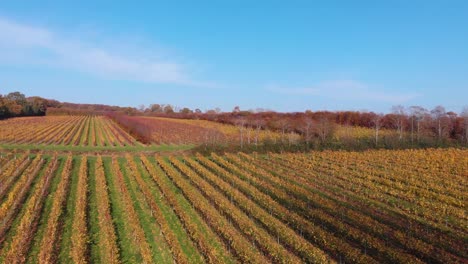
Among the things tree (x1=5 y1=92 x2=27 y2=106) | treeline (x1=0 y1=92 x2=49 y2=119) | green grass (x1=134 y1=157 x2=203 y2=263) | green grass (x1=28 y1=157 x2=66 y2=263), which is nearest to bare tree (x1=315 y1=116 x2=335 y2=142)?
green grass (x1=134 y1=157 x2=203 y2=263)

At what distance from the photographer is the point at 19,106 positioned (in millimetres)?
105875

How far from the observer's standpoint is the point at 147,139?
184 ft

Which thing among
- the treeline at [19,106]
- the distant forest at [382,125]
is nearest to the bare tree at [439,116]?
the distant forest at [382,125]

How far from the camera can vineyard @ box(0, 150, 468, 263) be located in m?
14.9

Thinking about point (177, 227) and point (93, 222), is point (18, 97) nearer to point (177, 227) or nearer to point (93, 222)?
point (93, 222)

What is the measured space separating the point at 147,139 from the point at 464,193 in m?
44.1

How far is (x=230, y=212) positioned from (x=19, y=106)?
109m

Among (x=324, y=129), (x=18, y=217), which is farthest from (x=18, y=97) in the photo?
(x=18, y=217)

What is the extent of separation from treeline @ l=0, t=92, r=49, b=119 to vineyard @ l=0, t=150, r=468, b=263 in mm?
77848

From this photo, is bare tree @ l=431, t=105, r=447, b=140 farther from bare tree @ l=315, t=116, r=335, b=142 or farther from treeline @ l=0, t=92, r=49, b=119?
treeline @ l=0, t=92, r=49, b=119

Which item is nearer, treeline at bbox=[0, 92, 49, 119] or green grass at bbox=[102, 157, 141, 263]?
green grass at bbox=[102, 157, 141, 263]

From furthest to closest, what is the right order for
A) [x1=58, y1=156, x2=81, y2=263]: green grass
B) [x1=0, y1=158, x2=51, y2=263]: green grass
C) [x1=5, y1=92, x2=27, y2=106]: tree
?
[x1=5, y1=92, x2=27, y2=106]: tree
[x1=0, y1=158, x2=51, y2=263]: green grass
[x1=58, y1=156, x2=81, y2=263]: green grass

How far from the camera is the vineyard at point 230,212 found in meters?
14.9

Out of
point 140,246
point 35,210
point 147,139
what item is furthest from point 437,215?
point 147,139
